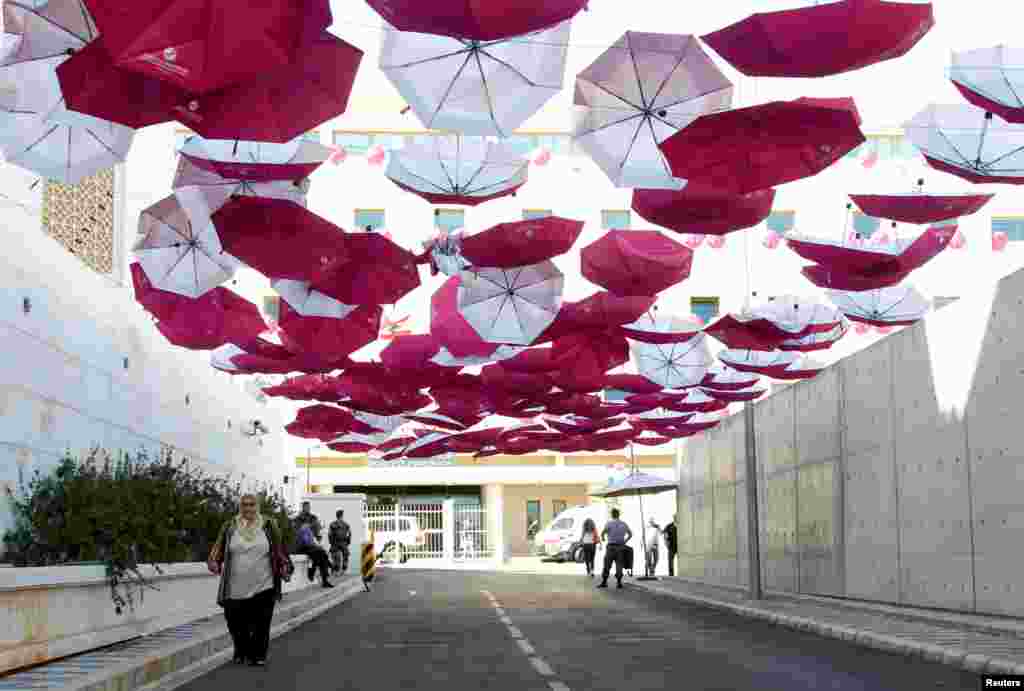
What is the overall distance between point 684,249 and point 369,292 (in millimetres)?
4180

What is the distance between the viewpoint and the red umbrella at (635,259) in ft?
57.4

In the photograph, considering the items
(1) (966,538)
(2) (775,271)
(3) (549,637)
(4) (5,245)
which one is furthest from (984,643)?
(2) (775,271)

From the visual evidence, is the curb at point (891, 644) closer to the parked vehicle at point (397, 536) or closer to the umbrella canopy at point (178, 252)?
the umbrella canopy at point (178, 252)

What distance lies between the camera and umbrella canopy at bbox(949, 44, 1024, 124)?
1145 centimetres

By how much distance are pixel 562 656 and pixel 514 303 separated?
674 cm

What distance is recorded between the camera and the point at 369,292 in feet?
57.6

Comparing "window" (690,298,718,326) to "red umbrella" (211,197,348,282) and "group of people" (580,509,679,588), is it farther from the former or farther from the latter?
"red umbrella" (211,197,348,282)

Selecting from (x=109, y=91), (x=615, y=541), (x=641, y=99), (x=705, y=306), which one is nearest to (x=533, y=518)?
(x=705, y=306)

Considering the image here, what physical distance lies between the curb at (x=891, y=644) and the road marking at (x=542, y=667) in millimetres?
3822

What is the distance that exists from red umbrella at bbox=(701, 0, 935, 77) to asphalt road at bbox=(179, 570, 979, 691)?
502 centimetres

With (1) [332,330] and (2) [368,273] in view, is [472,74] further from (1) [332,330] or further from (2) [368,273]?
(1) [332,330]

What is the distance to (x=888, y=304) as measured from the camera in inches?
830

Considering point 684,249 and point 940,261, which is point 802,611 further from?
point 940,261

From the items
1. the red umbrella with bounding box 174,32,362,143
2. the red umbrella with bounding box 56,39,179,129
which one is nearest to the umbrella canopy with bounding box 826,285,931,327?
the red umbrella with bounding box 174,32,362,143
